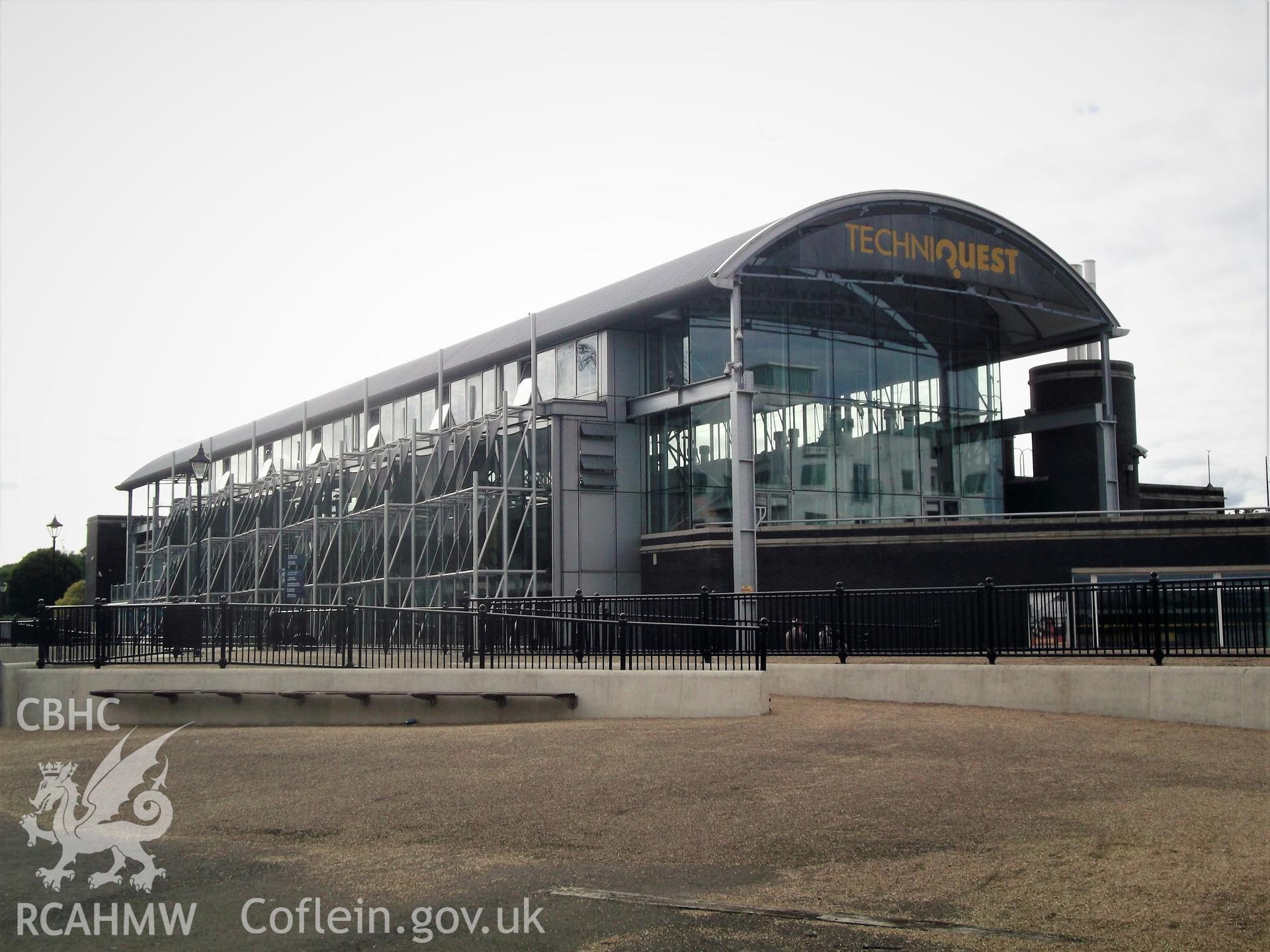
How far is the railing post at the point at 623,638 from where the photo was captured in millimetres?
17625

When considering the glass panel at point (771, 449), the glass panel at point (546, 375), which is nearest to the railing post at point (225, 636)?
the glass panel at point (771, 449)

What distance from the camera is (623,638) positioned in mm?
17656

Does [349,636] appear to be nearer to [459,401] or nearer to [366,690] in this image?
[366,690]

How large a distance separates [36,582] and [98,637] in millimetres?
87094

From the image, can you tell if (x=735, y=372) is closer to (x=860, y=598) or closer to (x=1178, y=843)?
(x=860, y=598)

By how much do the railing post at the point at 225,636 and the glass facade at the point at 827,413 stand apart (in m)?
17.7

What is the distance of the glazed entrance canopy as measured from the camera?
113 ft

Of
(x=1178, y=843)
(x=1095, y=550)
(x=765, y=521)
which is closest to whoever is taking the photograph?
(x=1178, y=843)

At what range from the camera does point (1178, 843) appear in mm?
8836

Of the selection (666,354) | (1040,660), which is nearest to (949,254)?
(666,354)

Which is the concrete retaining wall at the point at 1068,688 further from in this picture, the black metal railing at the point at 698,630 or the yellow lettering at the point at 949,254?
the yellow lettering at the point at 949,254

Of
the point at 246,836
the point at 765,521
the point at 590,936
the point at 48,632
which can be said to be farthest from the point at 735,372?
the point at 590,936

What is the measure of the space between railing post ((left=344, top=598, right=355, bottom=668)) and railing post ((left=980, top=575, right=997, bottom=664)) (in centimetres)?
949

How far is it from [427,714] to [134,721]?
452cm
